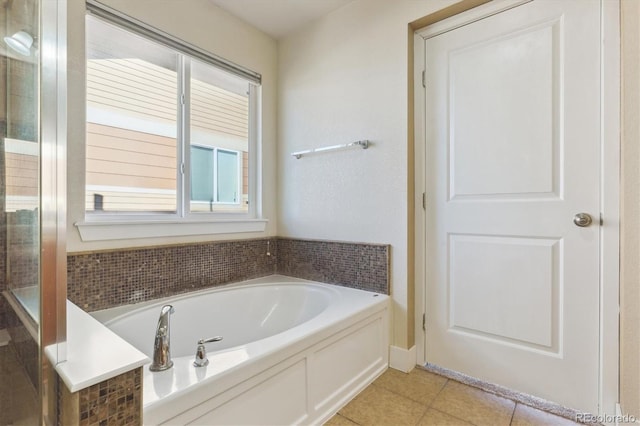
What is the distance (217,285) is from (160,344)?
1.15 meters

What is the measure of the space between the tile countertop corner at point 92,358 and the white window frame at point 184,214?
0.85 meters

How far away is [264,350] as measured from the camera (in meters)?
1.17

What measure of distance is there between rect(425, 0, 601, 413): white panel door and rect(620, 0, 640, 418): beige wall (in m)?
0.10

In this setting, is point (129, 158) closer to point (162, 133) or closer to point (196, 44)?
point (162, 133)

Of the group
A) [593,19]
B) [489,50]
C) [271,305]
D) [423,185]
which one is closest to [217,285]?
[271,305]

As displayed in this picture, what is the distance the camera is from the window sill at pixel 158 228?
1634mm

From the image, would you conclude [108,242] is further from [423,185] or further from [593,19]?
[593,19]

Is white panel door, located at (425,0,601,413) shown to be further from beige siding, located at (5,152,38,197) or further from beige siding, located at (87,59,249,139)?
beige siding, located at (5,152,38,197)

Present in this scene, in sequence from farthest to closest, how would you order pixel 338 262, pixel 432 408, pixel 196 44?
pixel 338 262
pixel 196 44
pixel 432 408

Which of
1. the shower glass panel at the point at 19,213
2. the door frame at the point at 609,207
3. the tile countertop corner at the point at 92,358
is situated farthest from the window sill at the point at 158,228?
the door frame at the point at 609,207

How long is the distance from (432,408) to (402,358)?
0.38 meters

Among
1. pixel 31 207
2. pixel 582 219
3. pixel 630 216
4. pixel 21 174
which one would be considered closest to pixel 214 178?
pixel 21 174

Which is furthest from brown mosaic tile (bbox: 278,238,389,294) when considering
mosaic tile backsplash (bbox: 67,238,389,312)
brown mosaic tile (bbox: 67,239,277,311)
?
brown mosaic tile (bbox: 67,239,277,311)

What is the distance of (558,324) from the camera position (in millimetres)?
1513
